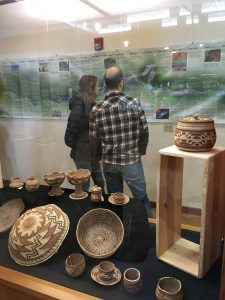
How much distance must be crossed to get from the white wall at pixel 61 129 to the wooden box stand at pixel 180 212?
0.32m

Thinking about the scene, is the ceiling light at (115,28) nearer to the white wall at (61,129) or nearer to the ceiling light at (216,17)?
the white wall at (61,129)

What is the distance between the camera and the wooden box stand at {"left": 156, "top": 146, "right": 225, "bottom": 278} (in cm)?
95

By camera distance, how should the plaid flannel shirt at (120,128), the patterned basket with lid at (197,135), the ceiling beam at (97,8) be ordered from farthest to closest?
the ceiling beam at (97,8)
the plaid flannel shirt at (120,128)
the patterned basket with lid at (197,135)

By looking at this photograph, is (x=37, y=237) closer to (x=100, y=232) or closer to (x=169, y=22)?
(x=100, y=232)

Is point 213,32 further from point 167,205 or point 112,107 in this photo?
point 167,205

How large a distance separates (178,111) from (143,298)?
4.11 feet

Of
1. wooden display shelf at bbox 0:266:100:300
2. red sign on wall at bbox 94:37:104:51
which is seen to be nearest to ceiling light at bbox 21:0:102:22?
red sign on wall at bbox 94:37:104:51

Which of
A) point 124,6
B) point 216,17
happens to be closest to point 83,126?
point 124,6

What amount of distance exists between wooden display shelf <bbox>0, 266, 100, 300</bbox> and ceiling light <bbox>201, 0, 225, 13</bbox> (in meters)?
1.75

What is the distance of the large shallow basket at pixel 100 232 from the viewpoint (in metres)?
1.23

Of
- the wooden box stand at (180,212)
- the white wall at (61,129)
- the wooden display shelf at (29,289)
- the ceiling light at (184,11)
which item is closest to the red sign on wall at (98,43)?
the white wall at (61,129)

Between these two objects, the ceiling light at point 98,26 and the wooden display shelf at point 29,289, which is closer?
the wooden display shelf at point 29,289

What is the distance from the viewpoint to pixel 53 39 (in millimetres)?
2207

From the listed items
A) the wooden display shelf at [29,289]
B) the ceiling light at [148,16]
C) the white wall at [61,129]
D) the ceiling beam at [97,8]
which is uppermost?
the ceiling beam at [97,8]
